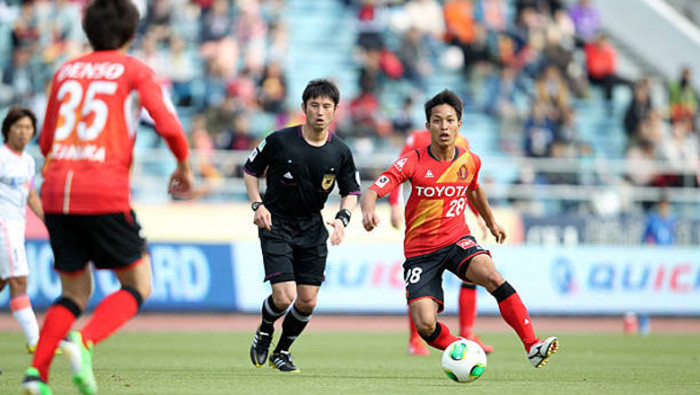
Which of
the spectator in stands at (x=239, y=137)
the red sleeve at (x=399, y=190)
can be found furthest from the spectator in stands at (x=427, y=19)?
the red sleeve at (x=399, y=190)

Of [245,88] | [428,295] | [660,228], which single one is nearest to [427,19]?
[245,88]

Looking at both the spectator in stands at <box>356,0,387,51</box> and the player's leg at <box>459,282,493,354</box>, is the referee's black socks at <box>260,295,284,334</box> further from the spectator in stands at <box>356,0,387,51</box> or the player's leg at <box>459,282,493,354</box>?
the spectator in stands at <box>356,0,387,51</box>

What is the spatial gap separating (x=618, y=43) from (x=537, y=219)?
9827 millimetres

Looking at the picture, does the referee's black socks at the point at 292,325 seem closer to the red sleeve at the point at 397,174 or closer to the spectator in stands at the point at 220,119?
the red sleeve at the point at 397,174

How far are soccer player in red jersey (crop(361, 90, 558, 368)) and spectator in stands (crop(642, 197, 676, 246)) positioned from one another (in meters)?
12.8

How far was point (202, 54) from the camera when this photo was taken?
23594 millimetres

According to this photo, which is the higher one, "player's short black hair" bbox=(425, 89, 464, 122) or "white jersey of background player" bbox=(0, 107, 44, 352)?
"player's short black hair" bbox=(425, 89, 464, 122)

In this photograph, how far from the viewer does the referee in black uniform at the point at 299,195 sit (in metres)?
9.91

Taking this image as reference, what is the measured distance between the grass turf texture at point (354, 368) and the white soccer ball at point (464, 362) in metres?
0.10

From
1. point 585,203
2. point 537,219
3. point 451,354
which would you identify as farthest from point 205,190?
point 451,354

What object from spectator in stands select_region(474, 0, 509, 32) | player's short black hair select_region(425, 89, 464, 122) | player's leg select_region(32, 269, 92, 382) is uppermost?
spectator in stands select_region(474, 0, 509, 32)

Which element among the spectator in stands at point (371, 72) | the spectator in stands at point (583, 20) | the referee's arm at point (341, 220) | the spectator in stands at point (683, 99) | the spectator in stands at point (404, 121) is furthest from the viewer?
the spectator in stands at point (583, 20)

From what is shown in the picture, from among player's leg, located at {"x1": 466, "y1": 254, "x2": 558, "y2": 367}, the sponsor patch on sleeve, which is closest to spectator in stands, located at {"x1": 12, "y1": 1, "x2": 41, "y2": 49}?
the sponsor patch on sleeve

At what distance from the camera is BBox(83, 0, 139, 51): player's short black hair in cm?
686
